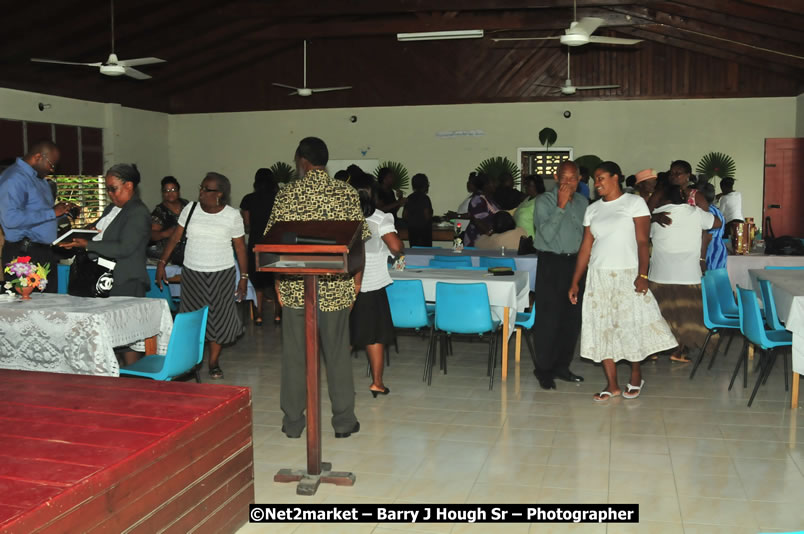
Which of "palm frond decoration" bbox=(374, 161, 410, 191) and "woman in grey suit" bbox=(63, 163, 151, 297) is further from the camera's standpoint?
"palm frond decoration" bbox=(374, 161, 410, 191)

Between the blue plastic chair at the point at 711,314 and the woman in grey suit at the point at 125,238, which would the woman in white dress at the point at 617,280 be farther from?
the woman in grey suit at the point at 125,238

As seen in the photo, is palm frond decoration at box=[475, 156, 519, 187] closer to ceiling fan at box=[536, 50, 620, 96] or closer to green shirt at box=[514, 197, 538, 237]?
ceiling fan at box=[536, 50, 620, 96]

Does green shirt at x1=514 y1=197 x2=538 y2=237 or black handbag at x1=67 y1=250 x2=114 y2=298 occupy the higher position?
green shirt at x1=514 y1=197 x2=538 y2=237

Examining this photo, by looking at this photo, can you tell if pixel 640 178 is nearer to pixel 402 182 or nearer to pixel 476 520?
pixel 476 520

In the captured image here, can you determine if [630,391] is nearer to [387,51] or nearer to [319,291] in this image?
[319,291]

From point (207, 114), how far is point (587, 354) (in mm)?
11810

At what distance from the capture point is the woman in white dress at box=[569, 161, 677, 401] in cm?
479

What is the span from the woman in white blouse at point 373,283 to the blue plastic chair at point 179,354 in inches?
39.4

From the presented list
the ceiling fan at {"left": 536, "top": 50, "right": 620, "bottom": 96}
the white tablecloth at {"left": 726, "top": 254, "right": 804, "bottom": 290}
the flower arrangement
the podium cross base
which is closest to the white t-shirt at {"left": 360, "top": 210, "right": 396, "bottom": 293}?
the podium cross base

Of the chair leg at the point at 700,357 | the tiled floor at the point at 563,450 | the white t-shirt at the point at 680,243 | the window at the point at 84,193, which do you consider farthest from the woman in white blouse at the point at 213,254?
the window at the point at 84,193

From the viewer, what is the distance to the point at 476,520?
3266mm

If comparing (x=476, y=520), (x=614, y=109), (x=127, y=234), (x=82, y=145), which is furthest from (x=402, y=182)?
(x=476, y=520)

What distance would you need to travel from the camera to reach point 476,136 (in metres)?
13.8

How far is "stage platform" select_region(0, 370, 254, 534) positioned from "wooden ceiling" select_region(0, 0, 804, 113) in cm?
775
